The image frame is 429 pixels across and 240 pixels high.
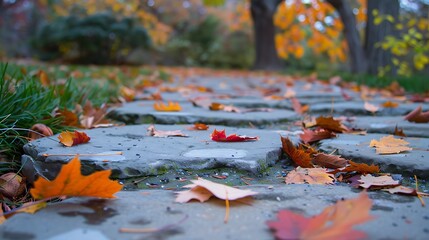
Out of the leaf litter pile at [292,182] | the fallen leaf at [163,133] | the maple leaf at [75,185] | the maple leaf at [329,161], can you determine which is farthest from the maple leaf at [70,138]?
the maple leaf at [329,161]

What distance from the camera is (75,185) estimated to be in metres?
0.83

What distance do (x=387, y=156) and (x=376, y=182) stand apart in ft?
0.86

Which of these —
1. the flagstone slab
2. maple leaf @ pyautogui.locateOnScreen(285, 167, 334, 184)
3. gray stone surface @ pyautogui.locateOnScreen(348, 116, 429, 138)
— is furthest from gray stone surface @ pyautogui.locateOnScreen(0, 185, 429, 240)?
the flagstone slab

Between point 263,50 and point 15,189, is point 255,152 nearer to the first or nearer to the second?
point 15,189

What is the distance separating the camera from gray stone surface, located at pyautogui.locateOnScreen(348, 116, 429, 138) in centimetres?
172

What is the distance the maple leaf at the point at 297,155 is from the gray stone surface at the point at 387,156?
0.49 ft

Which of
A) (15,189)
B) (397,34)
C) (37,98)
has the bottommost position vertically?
(15,189)

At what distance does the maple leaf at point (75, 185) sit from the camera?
81 cm

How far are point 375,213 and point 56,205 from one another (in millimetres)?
688

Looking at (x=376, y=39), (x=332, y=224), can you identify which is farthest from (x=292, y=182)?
(x=376, y=39)

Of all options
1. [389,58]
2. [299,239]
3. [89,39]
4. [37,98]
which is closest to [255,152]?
[299,239]

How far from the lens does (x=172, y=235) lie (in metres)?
0.74

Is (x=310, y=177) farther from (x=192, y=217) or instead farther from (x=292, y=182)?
(x=192, y=217)

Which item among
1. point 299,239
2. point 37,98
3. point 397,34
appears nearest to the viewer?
point 299,239
